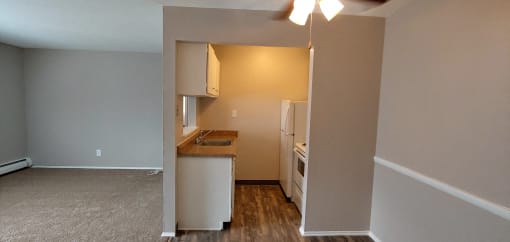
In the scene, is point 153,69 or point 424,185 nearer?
point 424,185

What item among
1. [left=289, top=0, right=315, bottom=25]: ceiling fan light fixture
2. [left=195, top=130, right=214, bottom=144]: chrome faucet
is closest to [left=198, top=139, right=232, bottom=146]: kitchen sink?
[left=195, top=130, right=214, bottom=144]: chrome faucet

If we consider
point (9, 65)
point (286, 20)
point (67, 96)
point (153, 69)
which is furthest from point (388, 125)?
point (9, 65)

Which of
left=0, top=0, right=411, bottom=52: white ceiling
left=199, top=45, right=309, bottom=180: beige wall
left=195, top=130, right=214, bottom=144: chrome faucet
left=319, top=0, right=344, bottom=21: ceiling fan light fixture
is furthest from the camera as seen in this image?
left=199, top=45, right=309, bottom=180: beige wall

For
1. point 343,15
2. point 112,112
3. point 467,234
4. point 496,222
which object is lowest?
point 467,234

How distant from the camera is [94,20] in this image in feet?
9.07

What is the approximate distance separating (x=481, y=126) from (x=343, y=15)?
1501 mm

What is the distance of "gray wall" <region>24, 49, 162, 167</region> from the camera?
4461 mm

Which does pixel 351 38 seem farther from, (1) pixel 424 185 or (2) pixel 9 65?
(2) pixel 9 65

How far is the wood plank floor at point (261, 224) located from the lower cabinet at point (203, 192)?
119 mm

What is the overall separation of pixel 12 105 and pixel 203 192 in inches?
165

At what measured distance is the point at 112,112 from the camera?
4598mm

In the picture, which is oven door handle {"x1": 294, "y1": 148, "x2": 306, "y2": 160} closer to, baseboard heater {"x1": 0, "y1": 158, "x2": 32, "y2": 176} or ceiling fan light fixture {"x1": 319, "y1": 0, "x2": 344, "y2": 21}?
ceiling fan light fixture {"x1": 319, "y1": 0, "x2": 344, "y2": 21}

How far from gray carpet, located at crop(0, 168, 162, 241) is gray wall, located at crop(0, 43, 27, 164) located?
443 millimetres

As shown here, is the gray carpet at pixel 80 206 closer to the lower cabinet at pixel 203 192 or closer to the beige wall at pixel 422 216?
the lower cabinet at pixel 203 192
